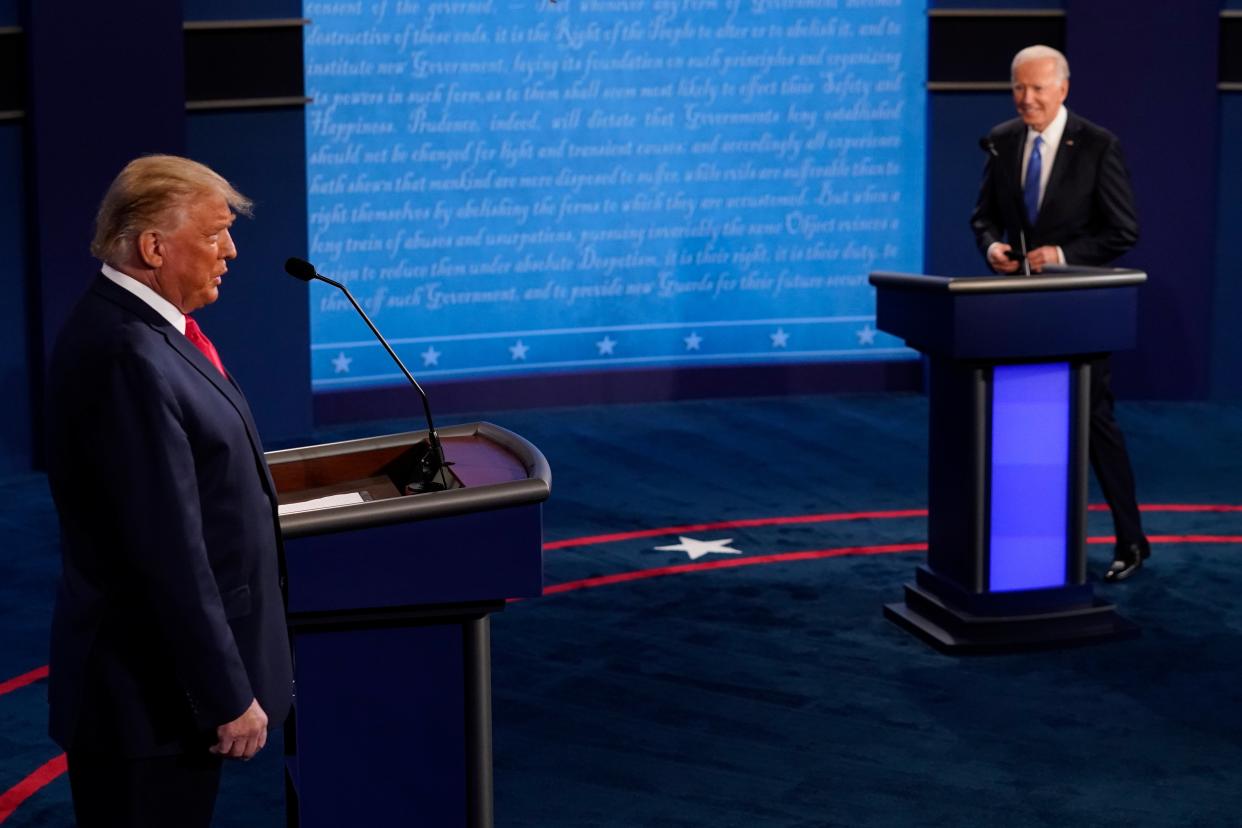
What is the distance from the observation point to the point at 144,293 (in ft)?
8.29

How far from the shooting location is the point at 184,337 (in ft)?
8.36

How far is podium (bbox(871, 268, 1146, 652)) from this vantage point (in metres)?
5.15

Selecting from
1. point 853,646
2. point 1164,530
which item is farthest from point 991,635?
point 1164,530

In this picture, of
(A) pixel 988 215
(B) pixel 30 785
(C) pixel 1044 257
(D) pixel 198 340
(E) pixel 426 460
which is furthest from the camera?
(A) pixel 988 215

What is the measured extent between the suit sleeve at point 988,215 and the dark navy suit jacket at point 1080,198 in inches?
1.6

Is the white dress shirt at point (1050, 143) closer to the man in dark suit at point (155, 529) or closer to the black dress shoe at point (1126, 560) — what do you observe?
the black dress shoe at point (1126, 560)

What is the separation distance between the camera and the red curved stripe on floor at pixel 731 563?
6117 mm

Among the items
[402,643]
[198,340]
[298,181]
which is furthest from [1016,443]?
[298,181]

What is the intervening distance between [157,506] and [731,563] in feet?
13.5

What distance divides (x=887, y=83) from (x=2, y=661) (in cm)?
589

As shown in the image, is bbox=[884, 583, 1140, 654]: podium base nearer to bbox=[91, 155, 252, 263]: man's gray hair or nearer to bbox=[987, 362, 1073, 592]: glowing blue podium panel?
bbox=[987, 362, 1073, 592]: glowing blue podium panel

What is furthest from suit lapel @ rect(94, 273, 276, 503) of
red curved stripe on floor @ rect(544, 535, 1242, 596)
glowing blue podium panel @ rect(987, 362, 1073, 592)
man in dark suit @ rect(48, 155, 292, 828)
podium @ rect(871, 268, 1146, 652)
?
red curved stripe on floor @ rect(544, 535, 1242, 596)

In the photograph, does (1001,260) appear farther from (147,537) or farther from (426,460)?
(147,537)

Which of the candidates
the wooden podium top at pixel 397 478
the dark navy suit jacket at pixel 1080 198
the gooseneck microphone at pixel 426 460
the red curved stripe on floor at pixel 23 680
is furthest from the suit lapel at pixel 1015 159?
the red curved stripe on floor at pixel 23 680
